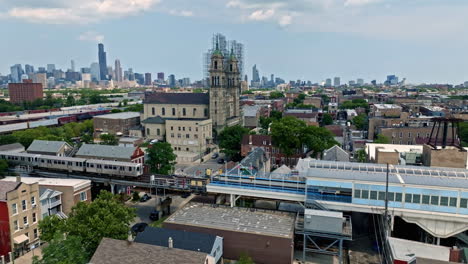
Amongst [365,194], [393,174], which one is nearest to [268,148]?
[393,174]

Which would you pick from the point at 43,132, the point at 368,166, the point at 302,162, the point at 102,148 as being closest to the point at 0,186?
the point at 102,148

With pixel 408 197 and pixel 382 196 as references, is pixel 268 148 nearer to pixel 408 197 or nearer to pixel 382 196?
pixel 382 196

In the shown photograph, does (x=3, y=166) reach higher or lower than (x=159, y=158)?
lower

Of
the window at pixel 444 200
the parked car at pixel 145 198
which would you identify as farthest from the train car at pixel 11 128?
the window at pixel 444 200

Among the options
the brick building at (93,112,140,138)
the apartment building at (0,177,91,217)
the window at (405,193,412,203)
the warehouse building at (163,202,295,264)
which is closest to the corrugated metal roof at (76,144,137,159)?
the apartment building at (0,177,91,217)

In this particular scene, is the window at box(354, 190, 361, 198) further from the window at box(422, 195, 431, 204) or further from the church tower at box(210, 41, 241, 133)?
the church tower at box(210, 41, 241, 133)

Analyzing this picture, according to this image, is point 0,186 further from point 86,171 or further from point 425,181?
point 425,181

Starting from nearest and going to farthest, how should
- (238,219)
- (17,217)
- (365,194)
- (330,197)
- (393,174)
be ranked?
1. (17,217)
2. (365,194)
3. (238,219)
4. (330,197)
5. (393,174)

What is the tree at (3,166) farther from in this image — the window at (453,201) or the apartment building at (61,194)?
the window at (453,201)
